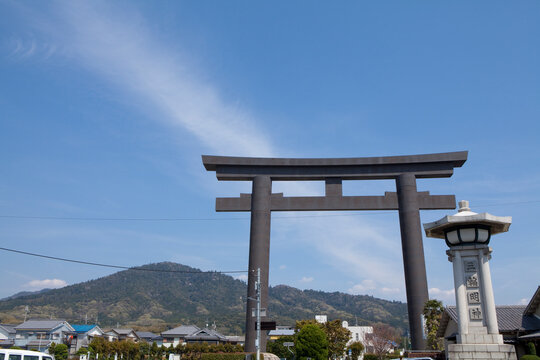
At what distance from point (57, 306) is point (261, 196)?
660 ft

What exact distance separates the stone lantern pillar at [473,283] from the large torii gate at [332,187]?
12.1 metres

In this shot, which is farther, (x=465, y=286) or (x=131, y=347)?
(x=131, y=347)

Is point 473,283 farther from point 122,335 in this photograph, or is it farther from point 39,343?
point 122,335

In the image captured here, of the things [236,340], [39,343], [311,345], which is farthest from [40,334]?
[311,345]

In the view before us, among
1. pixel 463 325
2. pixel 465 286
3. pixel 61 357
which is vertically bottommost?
pixel 61 357

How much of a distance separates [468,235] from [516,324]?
12477 mm

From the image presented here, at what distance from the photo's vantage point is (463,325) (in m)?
15.2

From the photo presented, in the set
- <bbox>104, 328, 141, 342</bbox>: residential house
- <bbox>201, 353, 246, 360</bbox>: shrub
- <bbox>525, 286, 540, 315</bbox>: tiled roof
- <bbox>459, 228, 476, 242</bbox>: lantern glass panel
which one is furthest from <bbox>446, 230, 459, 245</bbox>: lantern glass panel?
<bbox>104, 328, 141, 342</bbox>: residential house

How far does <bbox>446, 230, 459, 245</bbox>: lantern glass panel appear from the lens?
16142 mm

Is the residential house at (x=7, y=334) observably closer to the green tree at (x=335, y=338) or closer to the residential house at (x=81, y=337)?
the residential house at (x=81, y=337)

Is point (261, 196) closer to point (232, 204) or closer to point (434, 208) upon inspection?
point (232, 204)

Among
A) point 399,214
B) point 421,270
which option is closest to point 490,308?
point 421,270

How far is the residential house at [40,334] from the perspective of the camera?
71.5m

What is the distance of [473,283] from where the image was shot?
15.6 m
